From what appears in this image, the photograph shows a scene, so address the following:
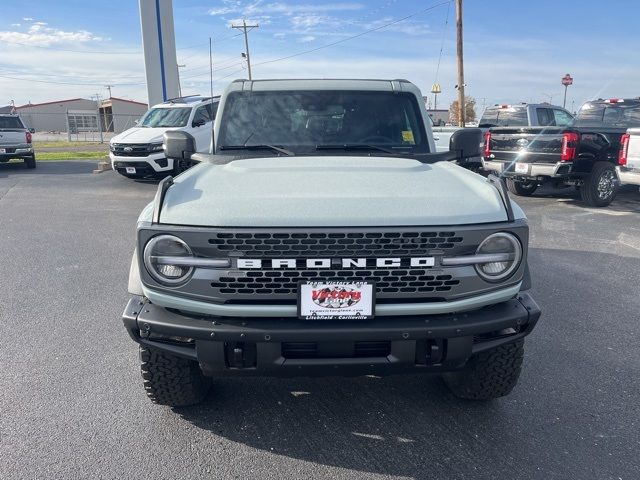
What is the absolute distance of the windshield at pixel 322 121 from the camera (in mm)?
3738

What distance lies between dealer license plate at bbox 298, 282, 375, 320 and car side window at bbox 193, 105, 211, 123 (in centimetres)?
1140

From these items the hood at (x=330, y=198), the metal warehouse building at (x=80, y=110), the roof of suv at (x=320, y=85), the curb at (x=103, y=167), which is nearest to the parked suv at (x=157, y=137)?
the curb at (x=103, y=167)

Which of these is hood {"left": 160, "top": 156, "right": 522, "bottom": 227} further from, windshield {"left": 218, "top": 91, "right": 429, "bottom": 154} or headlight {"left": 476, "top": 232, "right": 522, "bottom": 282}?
windshield {"left": 218, "top": 91, "right": 429, "bottom": 154}

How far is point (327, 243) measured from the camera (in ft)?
7.75

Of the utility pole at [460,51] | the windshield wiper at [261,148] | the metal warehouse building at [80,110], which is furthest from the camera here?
the metal warehouse building at [80,110]

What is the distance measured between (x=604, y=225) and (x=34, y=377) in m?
8.30

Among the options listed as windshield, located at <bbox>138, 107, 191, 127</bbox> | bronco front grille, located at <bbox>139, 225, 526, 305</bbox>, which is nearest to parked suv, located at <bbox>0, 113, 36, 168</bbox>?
windshield, located at <bbox>138, 107, 191, 127</bbox>

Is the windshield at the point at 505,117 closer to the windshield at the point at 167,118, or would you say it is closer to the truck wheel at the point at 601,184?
the truck wheel at the point at 601,184

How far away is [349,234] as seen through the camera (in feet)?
7.71

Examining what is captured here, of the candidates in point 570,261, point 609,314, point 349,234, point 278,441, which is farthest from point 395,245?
point 570,261

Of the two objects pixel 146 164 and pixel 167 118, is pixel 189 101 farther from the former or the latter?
pixel 146 164

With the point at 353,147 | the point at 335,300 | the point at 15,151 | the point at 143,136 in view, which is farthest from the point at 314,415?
the point at 15,151

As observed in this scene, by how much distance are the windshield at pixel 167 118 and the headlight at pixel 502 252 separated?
37.6 ft

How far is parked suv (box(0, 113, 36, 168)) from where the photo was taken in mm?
15867
